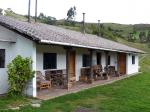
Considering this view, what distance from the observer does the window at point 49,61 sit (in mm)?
17859

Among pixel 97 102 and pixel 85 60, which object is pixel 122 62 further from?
pixel 97 102

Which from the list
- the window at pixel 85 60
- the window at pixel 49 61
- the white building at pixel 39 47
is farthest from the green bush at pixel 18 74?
the window at pixel 85 60

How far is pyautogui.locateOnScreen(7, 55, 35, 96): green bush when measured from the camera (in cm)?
1338

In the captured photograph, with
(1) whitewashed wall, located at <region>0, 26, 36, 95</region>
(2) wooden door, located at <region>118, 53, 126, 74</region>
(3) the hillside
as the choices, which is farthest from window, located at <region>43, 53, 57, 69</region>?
(3) the hillside

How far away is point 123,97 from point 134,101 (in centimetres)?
111

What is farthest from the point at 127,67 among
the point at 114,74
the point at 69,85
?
the point at 69,85

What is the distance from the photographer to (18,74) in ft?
44.2

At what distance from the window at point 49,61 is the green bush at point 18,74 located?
4245mm

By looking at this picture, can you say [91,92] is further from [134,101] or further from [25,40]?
[25,40]

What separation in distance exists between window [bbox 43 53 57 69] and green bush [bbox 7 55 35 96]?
4245 millimetres

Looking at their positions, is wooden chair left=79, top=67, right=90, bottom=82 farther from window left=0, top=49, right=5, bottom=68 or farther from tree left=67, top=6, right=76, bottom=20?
tree left=67, top=6, right=76, bottom=20

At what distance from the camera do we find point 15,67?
44.1 ft

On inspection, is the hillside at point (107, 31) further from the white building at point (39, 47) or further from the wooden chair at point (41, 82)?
the wooden chair at point (41, 82)

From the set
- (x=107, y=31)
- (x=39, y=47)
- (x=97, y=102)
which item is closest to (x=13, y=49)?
(x=39, y=47)
